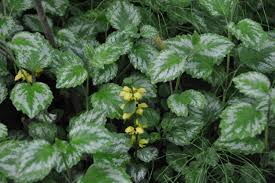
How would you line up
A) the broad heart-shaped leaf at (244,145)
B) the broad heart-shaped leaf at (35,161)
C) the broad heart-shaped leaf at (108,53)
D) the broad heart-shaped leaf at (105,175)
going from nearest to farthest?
the broad heart-shaped leaf at (35,161) → the broad heart-shaped leaf at (105,175) → the broad heart-shaped leaf at (244,145) → the broad heart-shaped leaf at (108,53)

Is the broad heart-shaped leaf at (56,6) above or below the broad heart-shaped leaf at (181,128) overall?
above

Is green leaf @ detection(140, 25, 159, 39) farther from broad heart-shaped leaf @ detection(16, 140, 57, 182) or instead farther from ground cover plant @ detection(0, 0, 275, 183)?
broad heart-shaped leaf @ detection(16, 140, 57, 182)

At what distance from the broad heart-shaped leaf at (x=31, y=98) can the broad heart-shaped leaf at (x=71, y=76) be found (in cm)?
5

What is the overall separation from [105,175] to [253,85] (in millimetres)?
486

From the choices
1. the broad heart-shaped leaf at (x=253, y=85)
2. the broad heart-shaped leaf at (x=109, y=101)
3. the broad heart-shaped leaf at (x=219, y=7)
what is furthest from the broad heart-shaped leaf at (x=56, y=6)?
the broad heart-shaped leaf at (x=253, y=85)

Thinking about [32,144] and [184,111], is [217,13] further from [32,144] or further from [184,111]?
[32,144]

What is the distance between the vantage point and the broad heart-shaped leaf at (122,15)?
1.57m

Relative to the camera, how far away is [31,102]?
1305 millimetres

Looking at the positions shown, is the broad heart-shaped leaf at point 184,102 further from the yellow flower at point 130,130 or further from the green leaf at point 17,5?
the green leaf at point 17,5

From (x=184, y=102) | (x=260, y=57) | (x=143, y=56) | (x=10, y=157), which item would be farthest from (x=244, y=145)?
(x=10, y=157)

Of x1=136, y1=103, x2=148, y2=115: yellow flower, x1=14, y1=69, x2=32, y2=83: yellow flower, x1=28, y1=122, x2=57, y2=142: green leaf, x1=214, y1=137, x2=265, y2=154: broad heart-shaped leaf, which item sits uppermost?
x1=14, y1=69, x2=32, y2=83: yellow flower

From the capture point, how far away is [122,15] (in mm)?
1588

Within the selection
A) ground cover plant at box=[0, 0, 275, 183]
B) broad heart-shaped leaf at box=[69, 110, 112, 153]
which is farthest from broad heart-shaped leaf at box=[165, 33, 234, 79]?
broad heart-shaped leaf at box=[69, 110, 112, 153]

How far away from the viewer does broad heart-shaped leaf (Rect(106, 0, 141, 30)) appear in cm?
157
